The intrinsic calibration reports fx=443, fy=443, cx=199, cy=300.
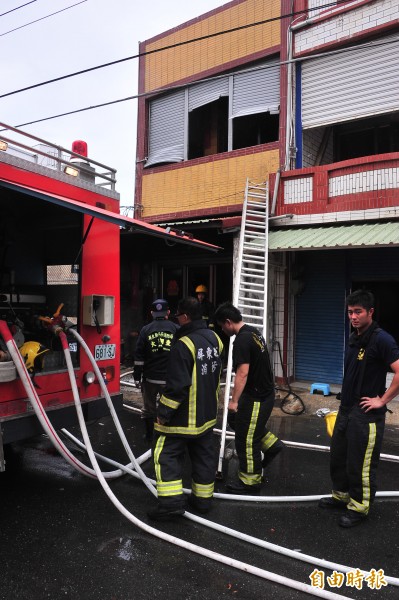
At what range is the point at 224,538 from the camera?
3.25m

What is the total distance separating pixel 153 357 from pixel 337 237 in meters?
3.67

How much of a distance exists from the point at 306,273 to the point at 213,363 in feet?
18.4

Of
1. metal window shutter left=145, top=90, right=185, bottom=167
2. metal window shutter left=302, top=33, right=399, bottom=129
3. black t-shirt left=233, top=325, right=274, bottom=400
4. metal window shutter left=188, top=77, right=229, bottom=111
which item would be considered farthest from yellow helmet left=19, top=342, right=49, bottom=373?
metal window shutter left=188, top=77, right=229, bottom=111

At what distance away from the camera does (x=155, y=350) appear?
5.27m

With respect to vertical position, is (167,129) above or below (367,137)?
above

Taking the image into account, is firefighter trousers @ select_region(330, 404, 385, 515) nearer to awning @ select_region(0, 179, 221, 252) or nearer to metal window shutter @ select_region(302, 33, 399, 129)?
awning @ select_region(0, 179, 221, 252)

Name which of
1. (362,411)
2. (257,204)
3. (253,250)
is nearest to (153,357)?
(362,411)

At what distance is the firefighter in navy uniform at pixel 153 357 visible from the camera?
17.4ft

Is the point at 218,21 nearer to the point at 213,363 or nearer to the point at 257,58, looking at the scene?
the point at 257,58

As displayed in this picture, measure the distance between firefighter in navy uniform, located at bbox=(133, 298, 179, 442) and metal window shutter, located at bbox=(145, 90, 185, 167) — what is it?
595cm

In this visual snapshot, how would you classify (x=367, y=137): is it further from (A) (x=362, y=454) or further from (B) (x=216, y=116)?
(A) (x=362, y=454)

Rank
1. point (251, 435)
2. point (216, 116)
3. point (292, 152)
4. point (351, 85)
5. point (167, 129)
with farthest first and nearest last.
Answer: point (167, 129), point (216, 116), point (292, 152), point (351, 85), point (251, 435)

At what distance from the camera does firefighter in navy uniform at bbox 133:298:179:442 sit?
5.29 m

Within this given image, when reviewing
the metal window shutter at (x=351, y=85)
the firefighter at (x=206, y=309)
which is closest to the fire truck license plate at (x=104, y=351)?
the firefighter at (x=206, y=309)
